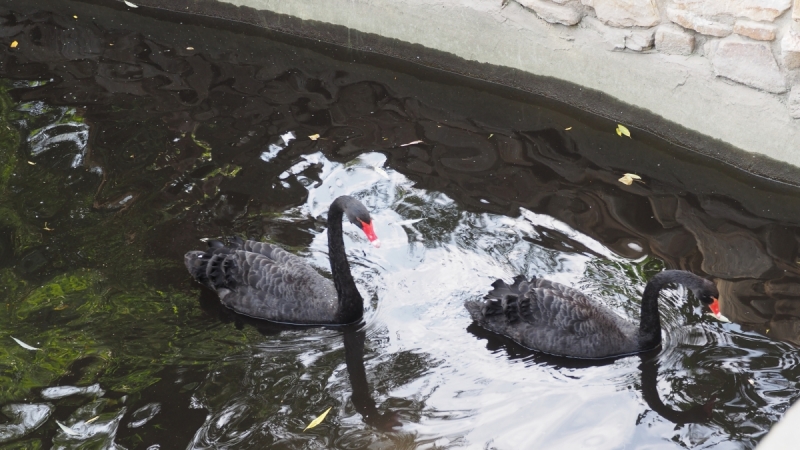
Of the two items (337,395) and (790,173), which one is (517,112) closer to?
(790,173)

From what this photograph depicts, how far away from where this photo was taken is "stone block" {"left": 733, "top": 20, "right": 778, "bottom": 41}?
218 inches

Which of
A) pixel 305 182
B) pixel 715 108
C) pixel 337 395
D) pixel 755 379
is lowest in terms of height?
pixel 337 395

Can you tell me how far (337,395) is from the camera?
437 centimetres

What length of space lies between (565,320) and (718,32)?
2.57m

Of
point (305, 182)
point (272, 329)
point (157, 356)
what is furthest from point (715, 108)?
point (157, 356)

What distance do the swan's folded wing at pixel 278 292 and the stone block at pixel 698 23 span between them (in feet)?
10.3

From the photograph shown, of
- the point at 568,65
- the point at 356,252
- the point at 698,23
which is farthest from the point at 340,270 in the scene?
the point at 698,23

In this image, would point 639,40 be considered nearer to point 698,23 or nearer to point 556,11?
point 698,23

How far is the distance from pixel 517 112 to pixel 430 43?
1.10 meters

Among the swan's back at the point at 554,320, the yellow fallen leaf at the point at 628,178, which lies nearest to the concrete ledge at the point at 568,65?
the yellow fallen leaf at the point at 628,178

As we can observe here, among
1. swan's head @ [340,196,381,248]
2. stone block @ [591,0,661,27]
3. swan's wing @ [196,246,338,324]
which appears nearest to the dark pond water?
swan's wing @ [196,246,338,324]

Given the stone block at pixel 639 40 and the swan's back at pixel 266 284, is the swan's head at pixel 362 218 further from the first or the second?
the stone block at pixel 639 40

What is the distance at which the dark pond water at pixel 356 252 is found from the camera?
420 centimetres

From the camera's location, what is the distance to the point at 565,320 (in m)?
4.54
